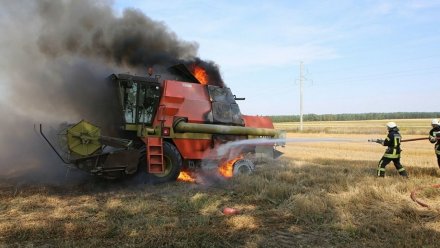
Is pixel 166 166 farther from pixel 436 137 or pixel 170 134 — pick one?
pixel 436 137

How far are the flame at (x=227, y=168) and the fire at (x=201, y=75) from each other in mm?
2112

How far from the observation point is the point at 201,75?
10.9 m

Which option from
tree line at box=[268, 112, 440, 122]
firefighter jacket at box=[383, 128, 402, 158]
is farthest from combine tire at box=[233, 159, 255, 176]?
tree line at box=[268, 112, 440, 122]

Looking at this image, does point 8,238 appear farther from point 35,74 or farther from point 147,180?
point 35,74

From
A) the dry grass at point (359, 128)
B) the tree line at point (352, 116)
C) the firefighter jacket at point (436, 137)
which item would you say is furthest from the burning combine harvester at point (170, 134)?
the tree line at point (352, 116)

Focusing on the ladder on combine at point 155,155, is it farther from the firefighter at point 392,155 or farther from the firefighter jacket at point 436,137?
the firefighter jacket at point 436,137

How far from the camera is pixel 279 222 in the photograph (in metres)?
6.08

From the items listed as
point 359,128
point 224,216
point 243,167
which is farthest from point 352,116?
point 224,216

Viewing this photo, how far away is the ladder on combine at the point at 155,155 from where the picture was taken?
30.6ft

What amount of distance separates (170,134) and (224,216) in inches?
151

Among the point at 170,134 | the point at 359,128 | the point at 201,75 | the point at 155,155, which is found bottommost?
the point at 359,128

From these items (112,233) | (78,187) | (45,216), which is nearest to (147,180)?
(78,187)

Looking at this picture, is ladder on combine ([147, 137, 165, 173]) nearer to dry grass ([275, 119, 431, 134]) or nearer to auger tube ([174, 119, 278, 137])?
auger tube ([174, 119, 278, 137])

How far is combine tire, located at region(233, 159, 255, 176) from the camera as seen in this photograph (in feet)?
35.1
